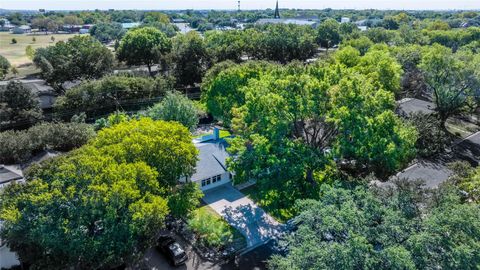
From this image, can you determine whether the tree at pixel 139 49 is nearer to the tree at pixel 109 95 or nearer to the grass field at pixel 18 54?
the tree at pixel 109 95

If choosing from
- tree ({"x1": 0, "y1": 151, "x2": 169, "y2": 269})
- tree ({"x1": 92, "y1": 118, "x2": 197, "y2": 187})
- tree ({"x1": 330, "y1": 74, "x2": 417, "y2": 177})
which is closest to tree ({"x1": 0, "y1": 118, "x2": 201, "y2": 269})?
tree ({"x1": 0, "y1": 151, "x2": 169, "y2": 269})

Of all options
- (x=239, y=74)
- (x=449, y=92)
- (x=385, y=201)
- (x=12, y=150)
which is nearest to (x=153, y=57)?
(x=239, y=74)

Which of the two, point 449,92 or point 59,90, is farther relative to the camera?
point 59,90

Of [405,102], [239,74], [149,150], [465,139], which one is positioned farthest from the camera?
[405,102]

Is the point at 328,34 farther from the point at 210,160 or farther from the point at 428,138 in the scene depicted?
the point at 210,160

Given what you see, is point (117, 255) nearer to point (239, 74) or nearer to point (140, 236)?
point (140, 236)

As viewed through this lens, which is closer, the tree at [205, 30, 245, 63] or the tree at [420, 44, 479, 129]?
the tree at [420, 44, 479, 129]

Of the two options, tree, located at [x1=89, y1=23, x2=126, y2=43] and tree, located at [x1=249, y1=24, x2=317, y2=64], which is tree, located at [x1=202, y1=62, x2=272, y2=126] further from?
tree, located at [x1=89, y1=23, x2=126, y2=43]
